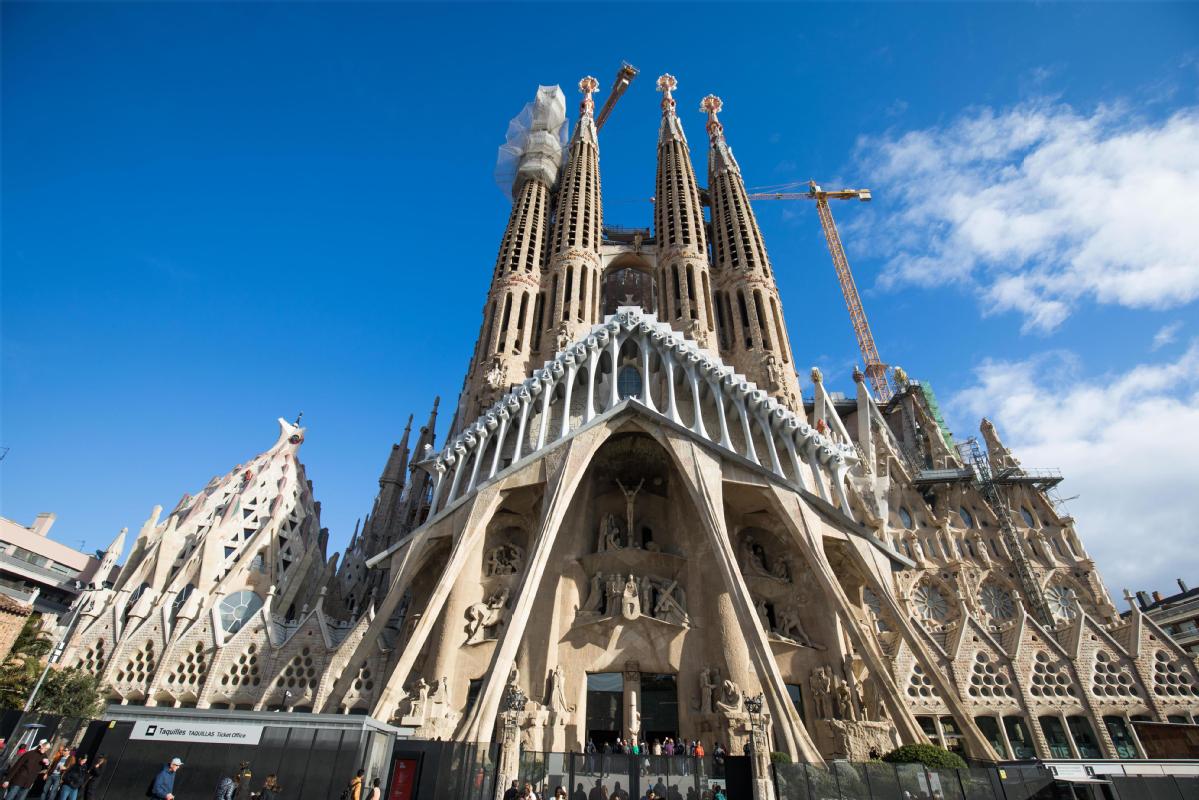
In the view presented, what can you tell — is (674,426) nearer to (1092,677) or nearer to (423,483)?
(423,483)

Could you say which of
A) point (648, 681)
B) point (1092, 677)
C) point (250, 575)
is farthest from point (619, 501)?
point (1092, 677)

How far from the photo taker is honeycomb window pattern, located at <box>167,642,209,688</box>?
19828mm

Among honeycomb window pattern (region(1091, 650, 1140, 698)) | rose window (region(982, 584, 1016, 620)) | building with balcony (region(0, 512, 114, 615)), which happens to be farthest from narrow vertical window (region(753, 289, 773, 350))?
building with balcony (region(0, 512, 114, 615))

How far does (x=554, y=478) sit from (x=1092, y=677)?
64.4 feet

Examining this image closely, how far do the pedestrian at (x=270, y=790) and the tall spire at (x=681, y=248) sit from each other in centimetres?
2308

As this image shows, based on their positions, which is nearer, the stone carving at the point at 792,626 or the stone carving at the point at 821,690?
the stone carving at the point at 821,690

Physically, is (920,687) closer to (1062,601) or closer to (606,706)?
(1062,601)

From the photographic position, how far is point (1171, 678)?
2066cm

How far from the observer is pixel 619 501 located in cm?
2409

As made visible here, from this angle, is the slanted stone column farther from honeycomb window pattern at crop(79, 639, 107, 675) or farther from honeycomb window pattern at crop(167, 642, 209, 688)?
honeycomb window pattern at crop(79, 639, 107, 675)

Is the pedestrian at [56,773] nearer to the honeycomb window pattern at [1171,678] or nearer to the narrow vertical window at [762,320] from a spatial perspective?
the narrow vertical window at [762,320]

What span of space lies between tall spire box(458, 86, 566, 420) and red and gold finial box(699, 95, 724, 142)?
10238 mm

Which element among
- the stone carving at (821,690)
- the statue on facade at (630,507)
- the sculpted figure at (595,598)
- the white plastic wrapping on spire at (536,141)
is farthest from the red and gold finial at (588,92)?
the stone carving at (821,690)

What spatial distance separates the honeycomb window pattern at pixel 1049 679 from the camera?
20.6m
